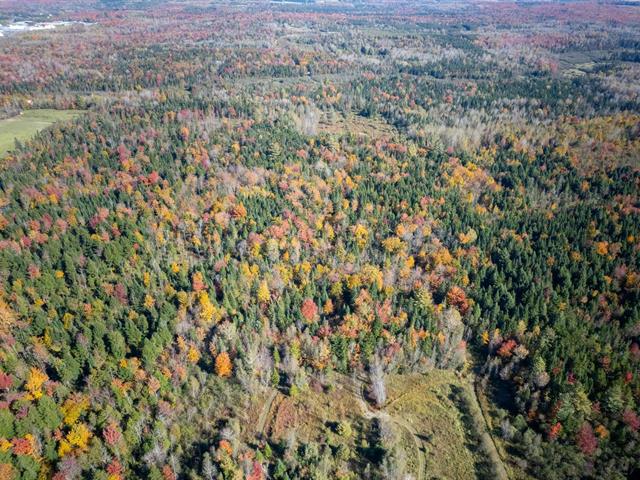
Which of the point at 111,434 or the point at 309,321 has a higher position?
the point at 309,321

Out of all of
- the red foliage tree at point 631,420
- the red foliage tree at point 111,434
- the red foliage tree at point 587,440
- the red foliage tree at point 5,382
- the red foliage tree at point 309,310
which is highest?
the red foliage tree at point 5,382

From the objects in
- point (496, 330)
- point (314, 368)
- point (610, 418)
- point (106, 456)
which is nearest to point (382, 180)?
point (496, 330)

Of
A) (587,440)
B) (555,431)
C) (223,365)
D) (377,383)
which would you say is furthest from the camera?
(223,365)

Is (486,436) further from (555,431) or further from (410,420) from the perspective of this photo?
(410,420)

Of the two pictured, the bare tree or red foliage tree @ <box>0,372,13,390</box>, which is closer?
red foliage tree @ <box>0,372,13,390</box>

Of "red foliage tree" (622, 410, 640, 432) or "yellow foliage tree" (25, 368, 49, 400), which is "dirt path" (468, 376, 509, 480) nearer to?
"red foliage tree" (622, 410, 640, 432)

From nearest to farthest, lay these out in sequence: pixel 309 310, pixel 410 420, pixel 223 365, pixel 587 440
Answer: pixel 587 440 → pixel 410 420 → pixel 223 365 → pixel 309 310

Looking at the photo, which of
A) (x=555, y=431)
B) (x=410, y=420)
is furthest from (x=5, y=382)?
(x=555, y=431)

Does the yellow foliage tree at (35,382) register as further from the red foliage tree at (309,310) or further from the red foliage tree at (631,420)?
the red foliage tree at (631,420)

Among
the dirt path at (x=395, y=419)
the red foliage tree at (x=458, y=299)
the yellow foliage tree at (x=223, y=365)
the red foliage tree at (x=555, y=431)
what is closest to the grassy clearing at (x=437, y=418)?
the dirt path at (x=395, y=419)

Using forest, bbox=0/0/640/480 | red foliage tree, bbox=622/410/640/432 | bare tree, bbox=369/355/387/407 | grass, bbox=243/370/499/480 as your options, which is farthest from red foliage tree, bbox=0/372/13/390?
red foliage tree, bbox=622/410/640/432

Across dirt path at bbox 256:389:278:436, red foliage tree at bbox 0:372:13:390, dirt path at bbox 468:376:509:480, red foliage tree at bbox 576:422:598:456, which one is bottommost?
dirt path at bbox 468:376:509:480
